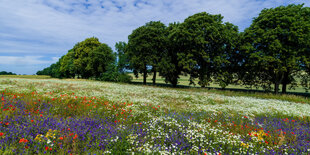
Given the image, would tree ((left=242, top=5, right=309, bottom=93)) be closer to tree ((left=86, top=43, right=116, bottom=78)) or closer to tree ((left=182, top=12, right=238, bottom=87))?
tree ((left=182, top=12, right=238, bottom=87))

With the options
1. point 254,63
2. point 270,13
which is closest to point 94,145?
point 254,63

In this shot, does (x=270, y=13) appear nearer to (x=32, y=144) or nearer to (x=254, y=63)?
(x=254, y=63)

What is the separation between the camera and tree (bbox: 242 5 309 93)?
829 inches

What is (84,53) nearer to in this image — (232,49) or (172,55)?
(172,55)

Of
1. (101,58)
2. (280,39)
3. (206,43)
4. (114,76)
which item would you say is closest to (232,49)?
(206,43)

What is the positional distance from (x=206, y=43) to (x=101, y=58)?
28.8 meters

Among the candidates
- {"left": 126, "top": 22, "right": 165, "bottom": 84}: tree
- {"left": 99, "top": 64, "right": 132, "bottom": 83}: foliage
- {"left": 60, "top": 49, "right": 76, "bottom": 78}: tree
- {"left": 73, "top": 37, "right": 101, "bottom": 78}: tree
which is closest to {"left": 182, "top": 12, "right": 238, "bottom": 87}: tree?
{"left": 126, "top": 22, "right": 165, "bottom": 84}: tree

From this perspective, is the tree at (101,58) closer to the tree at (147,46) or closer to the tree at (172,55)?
the tree at (147,46)

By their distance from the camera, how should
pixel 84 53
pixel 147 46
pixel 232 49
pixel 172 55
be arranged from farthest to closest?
pixel 84 53 < pixel 172 55 < pixel 147 46 < pixel 232 49

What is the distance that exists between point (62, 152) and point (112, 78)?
3691 cm

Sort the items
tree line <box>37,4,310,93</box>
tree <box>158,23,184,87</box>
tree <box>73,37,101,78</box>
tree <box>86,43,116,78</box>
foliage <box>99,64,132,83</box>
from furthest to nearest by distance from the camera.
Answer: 1. tree <box>73,37,101,78</box>
2. tree <box>86,43,116,78</box>
3. foliage <box>99,64,132,83</box>
4. tree <box>158,23,184,87</box>
5. tree line <box>37,4,310,93</box>

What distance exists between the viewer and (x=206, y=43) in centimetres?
2672

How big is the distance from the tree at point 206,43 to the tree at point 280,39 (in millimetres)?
4026

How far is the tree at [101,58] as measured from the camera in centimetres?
4256
